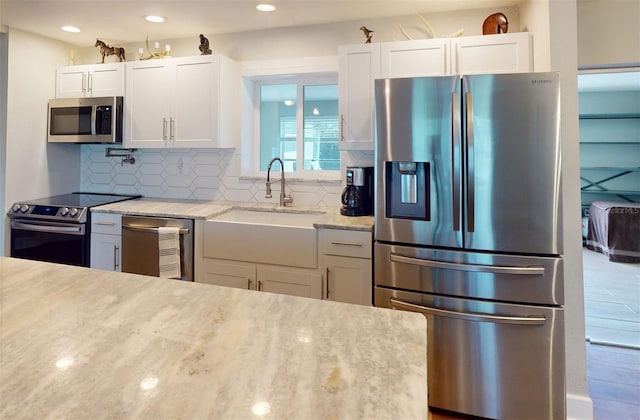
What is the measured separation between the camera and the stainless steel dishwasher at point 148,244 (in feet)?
8.67

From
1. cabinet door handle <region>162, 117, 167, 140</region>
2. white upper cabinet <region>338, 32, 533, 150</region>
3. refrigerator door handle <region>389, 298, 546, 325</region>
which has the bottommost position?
refrigerator door handle <region>389, 298, 546, 325</region>

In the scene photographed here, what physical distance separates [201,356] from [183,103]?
2706 mm

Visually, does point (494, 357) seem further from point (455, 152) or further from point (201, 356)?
point (201, 356)

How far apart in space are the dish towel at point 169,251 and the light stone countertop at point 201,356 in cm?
151

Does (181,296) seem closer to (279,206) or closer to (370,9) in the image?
(279,206)

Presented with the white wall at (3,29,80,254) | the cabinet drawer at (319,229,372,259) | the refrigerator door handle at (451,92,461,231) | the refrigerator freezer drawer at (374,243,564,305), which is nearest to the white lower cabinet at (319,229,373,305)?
the cabinet drawer at (319,229,372,259)

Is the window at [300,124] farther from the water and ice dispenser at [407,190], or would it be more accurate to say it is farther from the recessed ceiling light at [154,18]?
the water and ice dispenser at [407,190]

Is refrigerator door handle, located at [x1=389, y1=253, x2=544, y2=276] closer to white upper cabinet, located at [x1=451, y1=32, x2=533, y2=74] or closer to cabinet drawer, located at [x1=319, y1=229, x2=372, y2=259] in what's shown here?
cabinet drawer, located at [x1=319, y1=229, x2=372, y2=259]

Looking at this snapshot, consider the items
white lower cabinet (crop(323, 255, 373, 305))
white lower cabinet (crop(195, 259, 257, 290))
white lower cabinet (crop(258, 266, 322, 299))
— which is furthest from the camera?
white lower cabinet (crop(195, 259, 257, 290))

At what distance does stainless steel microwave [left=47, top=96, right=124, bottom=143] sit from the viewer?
315 cm

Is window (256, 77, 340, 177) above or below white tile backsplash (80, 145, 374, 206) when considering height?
above

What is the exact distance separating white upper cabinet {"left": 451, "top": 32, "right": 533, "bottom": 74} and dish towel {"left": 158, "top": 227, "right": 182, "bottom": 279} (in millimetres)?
2171

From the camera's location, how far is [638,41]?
7.52 feet

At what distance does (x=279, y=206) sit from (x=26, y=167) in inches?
87.6
